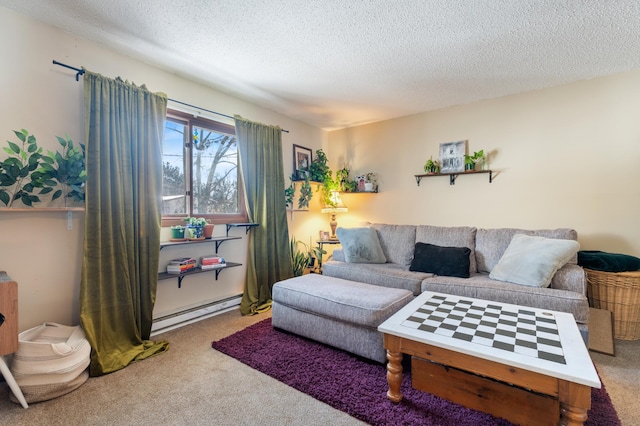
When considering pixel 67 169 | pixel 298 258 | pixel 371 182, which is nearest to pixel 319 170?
pixel 371 182

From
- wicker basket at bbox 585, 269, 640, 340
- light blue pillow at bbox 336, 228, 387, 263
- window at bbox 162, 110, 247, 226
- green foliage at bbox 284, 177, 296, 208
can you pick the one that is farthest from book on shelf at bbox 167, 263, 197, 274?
wicker basket at bbox 585, 269, 640, 340

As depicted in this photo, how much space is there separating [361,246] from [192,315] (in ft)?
6.14

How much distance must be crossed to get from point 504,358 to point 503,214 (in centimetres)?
251

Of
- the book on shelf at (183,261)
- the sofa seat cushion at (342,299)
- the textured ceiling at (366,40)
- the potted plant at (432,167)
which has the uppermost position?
the textured ceiling at (366,40)

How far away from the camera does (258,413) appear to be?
160 cm

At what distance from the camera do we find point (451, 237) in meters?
3.12

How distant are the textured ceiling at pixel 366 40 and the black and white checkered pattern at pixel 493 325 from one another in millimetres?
1931

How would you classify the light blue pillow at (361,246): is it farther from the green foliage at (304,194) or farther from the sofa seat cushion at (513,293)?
the green foliage at (304,194)

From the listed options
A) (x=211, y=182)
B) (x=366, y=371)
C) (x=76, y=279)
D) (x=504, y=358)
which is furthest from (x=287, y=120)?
(x=504, y=358)

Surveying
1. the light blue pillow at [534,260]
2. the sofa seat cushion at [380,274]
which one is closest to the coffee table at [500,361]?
the light blue pillow at [534,260]

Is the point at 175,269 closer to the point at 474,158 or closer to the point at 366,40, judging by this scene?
the point at 366,40

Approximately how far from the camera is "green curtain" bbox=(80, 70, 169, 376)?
2.07 meters

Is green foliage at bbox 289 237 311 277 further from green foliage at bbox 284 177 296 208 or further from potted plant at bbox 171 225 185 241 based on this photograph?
potted plant at bbox 171 225 185 241

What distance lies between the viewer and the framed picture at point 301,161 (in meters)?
4.03
